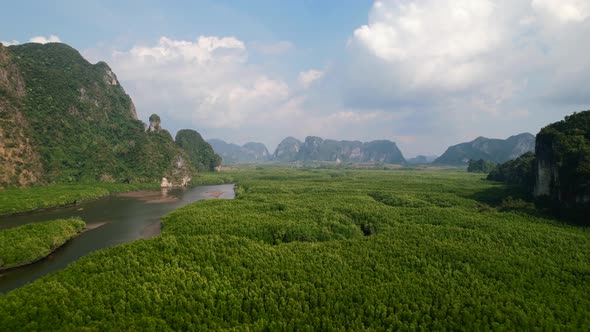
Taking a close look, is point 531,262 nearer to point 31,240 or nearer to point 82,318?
point 82,318

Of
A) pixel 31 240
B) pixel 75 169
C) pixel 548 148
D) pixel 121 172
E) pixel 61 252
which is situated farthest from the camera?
pixel 121 172

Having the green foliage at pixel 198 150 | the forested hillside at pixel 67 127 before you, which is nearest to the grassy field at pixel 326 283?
the forested hillside at pixel 67 127

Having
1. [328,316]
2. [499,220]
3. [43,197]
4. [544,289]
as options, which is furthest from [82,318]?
[43,197]

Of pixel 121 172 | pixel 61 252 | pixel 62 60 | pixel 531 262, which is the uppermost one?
pixel 62 60

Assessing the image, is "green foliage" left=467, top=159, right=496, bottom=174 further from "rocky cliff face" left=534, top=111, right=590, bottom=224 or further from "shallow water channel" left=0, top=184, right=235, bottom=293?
"shallow water channel" left=0, top=184, right=235, bottom=293

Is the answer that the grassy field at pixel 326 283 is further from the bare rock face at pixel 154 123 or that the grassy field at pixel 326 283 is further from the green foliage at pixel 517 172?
the bare rock face at pixel 154 123

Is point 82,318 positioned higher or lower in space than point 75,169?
lower

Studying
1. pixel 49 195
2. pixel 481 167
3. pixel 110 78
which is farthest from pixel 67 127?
pixel 481 167

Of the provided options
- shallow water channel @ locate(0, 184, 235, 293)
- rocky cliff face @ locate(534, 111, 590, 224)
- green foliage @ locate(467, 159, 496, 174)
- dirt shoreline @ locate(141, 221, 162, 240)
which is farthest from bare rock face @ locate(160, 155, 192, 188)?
green foliage @ locate(467, 159, 496, 174)
